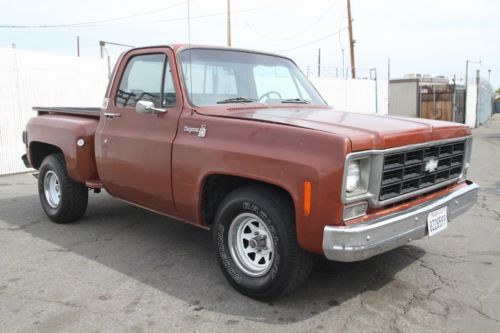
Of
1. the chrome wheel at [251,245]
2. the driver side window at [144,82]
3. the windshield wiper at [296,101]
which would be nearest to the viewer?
the chrome wheel at [251,245]

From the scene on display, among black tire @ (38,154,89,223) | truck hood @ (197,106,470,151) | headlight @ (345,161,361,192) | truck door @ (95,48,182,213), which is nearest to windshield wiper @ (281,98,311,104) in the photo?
truck hood @ (197,106,470,151)

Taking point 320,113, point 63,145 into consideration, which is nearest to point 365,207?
point 320,113

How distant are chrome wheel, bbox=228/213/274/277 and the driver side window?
1315 mm

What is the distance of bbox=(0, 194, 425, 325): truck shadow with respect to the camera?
359 centimetres

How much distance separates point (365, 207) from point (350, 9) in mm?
25326

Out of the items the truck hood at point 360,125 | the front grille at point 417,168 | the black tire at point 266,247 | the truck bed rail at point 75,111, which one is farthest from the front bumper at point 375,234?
the truck bed rail at point 75,111

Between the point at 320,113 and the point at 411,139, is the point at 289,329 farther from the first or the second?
the point at 320,113

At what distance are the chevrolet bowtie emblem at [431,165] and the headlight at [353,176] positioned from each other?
0.79 metres

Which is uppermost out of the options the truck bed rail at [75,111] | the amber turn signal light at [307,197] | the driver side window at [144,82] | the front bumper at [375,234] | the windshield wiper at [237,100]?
the driver side window at [144,82]

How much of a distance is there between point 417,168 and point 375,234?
0.78 m

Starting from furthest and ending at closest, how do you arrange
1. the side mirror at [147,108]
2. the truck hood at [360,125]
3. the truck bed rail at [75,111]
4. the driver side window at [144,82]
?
1. the truck bed rail at [75,111]
2. the driver side window at [144,82]
3. the side mirror at [147,108]
4. the truck hood at [360,125]

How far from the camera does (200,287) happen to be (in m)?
3.92

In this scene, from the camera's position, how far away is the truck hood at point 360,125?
3.20 meters

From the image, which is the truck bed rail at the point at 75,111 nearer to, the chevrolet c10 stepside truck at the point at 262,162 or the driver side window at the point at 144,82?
the chevrolet c10 stepside truck at the point at 262,162
